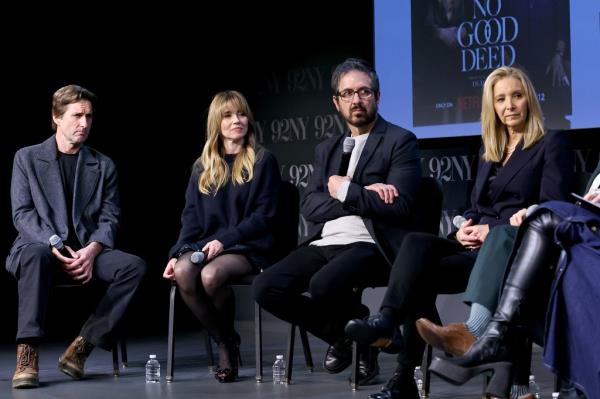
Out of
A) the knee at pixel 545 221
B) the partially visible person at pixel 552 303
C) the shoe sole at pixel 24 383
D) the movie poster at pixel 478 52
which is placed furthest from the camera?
the movie poster at pixel 478 52

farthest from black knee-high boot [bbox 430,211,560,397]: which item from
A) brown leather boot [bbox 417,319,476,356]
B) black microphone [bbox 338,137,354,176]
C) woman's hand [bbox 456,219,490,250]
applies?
black microphone [bbox 338,137,354,176]

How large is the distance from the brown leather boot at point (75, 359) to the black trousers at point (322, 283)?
2.90 ft

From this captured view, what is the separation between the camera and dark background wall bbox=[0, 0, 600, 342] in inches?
254

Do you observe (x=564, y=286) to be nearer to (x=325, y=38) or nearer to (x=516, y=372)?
(x=516, y=372)

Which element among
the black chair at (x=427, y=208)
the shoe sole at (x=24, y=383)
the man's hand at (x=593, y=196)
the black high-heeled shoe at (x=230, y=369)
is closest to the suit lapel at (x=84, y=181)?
the shoe sole at (x=24, y=383)

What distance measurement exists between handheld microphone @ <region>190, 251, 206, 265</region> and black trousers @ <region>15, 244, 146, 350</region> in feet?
0.96

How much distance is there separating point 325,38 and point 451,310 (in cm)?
199

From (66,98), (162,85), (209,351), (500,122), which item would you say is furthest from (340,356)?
(162,85)

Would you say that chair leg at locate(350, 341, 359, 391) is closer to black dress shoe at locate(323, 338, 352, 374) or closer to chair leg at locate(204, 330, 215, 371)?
black dress shoe at locate(323, 338, 352, 374)

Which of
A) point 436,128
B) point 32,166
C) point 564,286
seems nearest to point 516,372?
point 564,286

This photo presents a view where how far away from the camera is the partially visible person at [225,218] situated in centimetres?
455

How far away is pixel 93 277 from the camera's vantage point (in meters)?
4.73

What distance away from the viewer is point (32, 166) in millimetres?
4793

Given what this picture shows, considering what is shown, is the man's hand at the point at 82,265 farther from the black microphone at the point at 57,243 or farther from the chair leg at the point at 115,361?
the chair leg at the point at 115,361
